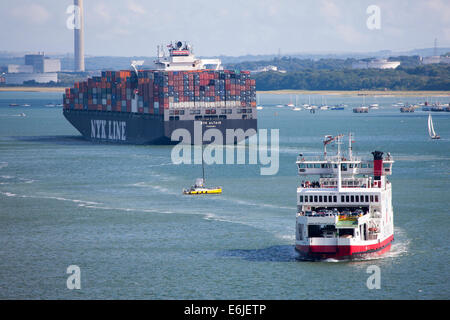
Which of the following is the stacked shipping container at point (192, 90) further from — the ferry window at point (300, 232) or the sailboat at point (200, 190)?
the ferry window at point (300, 232)

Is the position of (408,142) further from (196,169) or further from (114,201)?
(114,201)

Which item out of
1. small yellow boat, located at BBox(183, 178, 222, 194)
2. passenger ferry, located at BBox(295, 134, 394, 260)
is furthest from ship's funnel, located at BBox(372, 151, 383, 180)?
small yellow boat, located at BBox(183, 178, 222, 194)

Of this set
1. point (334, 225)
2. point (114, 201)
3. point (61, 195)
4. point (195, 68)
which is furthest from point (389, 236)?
point (195, 68)

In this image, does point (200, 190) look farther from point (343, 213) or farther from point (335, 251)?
point (335, 251)

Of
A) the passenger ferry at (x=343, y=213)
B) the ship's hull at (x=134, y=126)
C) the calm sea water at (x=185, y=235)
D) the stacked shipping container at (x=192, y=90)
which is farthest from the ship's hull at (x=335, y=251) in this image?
the stacked shipping container at (x=192, y=90)

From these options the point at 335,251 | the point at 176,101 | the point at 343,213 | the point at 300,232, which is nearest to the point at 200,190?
the point at 300,232
